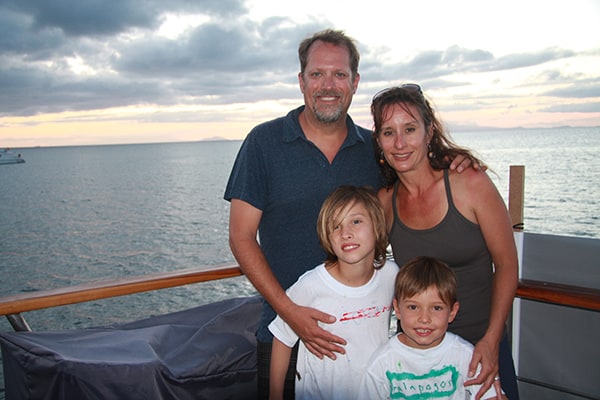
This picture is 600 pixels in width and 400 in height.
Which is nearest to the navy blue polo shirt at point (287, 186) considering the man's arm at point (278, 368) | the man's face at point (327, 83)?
the man's face at point (327, 83)

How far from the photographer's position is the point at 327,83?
7.69ft

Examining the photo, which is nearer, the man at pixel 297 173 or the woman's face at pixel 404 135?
the woman's face at pixel 404 135

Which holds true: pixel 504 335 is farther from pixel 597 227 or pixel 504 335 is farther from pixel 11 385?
pixel 597 227

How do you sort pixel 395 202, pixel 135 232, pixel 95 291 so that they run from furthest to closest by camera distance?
pixel 135 232 < pixel 95 291 < pixel 395 202

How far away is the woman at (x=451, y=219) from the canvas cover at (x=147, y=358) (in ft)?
3.39

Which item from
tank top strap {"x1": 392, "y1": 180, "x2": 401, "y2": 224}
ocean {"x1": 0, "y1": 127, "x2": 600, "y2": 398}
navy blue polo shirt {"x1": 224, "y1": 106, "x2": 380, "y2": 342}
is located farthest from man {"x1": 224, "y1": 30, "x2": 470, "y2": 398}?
ocean {"x1": 0, "y1": 127, "x2": 600, "y2": 398}

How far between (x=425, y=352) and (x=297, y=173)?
0.97 metres

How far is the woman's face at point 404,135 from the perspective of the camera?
201 cm

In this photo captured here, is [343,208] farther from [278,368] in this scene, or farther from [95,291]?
[95,291]

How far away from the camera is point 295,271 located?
233 centimetres

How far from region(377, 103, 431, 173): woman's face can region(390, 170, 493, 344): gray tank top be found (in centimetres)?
15

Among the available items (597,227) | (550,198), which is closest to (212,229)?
(597,227)

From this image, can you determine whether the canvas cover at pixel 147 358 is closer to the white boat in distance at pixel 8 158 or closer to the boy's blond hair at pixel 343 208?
the boy's blond hair at pixel 343 208

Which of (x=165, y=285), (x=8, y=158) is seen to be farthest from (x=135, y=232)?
(x=8, y=158)
